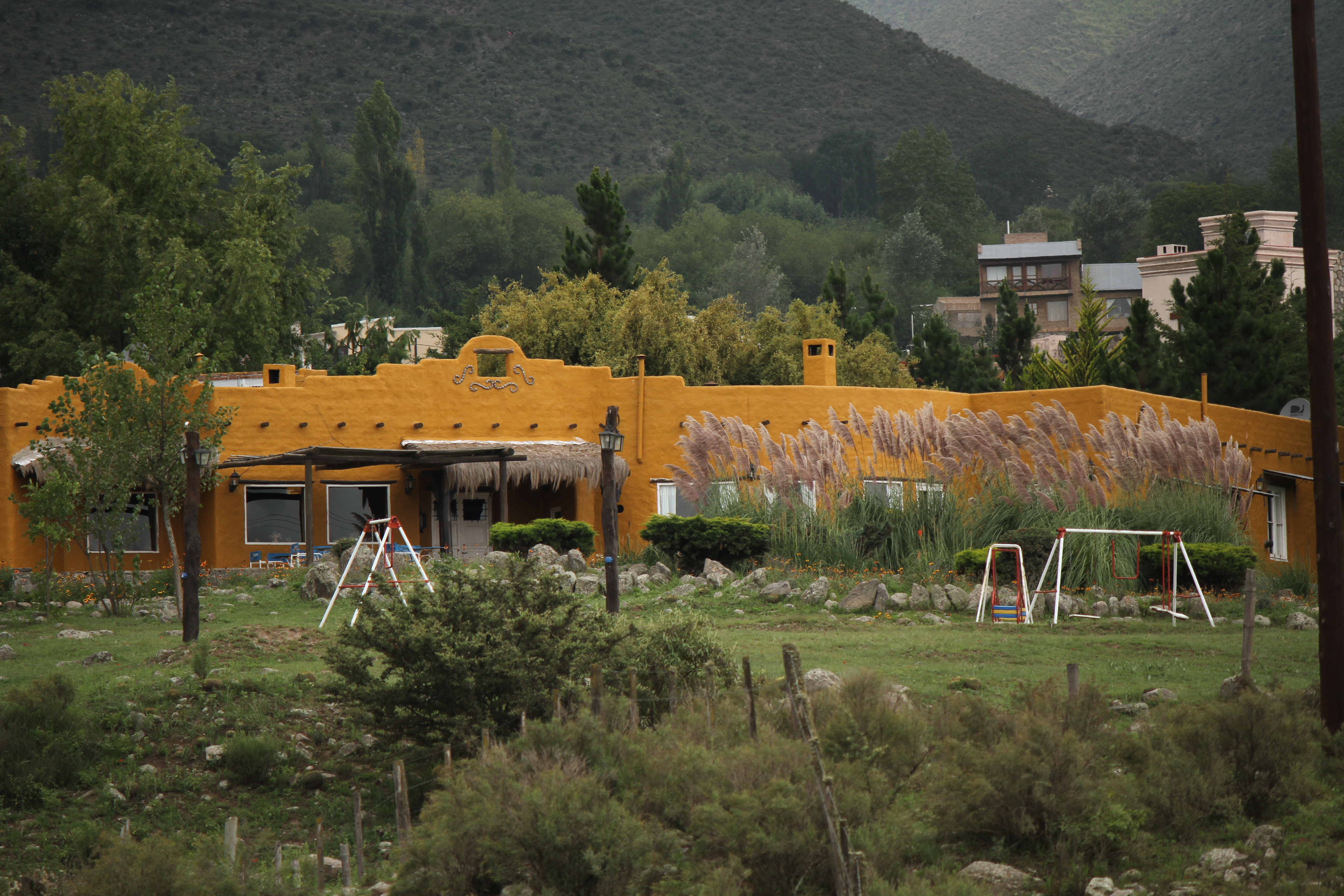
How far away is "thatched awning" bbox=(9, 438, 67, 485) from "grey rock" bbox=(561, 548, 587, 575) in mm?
8740

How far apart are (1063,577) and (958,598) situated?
1757 millimetres

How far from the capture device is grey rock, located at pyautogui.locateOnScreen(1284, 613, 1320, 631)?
16.5 m

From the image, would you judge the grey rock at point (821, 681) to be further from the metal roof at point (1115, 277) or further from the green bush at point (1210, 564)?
the metal roof at point (1115, 277)

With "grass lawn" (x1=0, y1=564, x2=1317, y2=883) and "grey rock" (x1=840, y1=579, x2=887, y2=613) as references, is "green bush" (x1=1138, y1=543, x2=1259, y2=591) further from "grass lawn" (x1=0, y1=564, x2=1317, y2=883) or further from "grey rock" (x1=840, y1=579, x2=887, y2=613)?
"grey rock" (x1=840, y1=579, x2=887, y2=613)

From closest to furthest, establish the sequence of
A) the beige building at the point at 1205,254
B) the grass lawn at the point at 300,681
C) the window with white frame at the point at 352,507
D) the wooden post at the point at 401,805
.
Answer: the wooden post at the point at 401,805 → the grass lawn at the point at 300,681 → the window with white frame at the point at 352,507 → the beige building at the point at 1205,254

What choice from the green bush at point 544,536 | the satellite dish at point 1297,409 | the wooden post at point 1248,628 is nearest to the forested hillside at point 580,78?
the green bush at point 544,536

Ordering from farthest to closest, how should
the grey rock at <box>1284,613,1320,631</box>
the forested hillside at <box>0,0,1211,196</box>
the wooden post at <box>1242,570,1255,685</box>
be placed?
the forested hillside at <box>0,0,1211,196</box> < the grey rock at <box>1284,613,1320,631</box> < the wooden post at <box>1242,570,1255,685</box>

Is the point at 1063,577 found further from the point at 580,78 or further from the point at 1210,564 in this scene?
the point at 580,78

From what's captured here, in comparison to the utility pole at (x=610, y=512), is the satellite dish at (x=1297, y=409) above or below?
above

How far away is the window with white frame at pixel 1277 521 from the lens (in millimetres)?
27703

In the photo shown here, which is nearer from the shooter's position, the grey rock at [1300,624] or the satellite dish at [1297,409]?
the grey rock at [1300,624]

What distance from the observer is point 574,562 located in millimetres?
20656

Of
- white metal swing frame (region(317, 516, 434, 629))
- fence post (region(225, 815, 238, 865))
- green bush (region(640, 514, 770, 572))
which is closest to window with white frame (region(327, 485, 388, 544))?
white metal swing frame (region(317, 516, 434, 629))

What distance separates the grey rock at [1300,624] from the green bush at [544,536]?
35.3 ft
